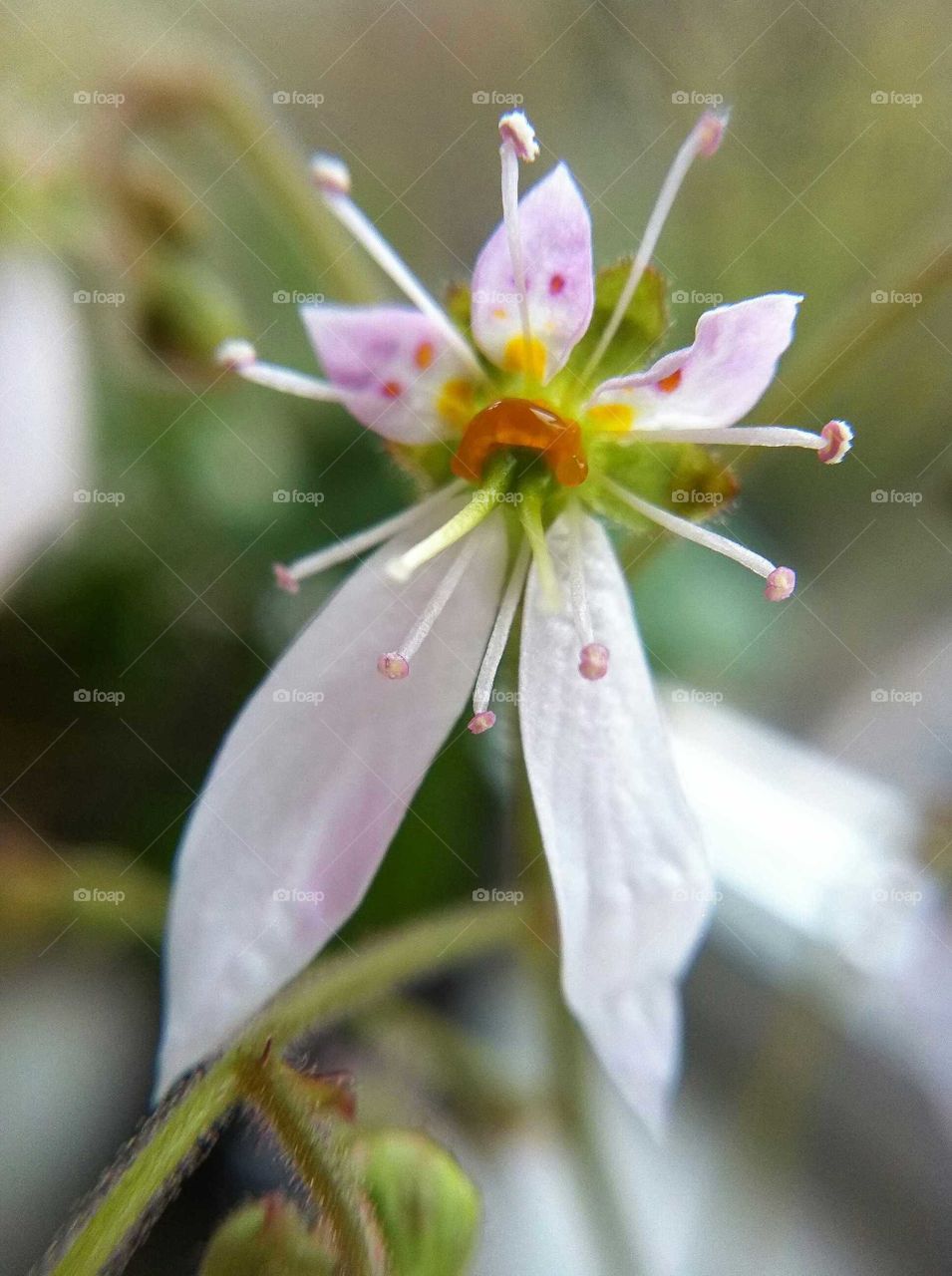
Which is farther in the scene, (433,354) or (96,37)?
(96,37)

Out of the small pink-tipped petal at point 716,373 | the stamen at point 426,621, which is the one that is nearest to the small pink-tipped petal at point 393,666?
the stamen at point 426,621

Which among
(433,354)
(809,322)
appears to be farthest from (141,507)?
(809,322)

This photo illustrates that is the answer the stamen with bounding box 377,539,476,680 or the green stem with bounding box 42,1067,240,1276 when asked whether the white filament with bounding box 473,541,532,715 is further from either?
the green stem with bounding box 42,1067,240,1276

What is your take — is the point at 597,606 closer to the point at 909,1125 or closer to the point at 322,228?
the point at 322,228

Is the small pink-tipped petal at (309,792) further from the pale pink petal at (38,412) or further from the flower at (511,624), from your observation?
the pale pink petal at (38,412)

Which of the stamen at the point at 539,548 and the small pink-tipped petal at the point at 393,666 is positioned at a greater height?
the stamen at the point at 539,548

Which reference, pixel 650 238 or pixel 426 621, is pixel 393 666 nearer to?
pixel 426 621

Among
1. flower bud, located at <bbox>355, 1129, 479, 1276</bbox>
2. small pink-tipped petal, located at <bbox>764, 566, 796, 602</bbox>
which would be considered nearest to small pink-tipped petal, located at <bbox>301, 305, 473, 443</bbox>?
small pink-tipped petal, located at <bbox>764, 566, 796, 602</bbox>
